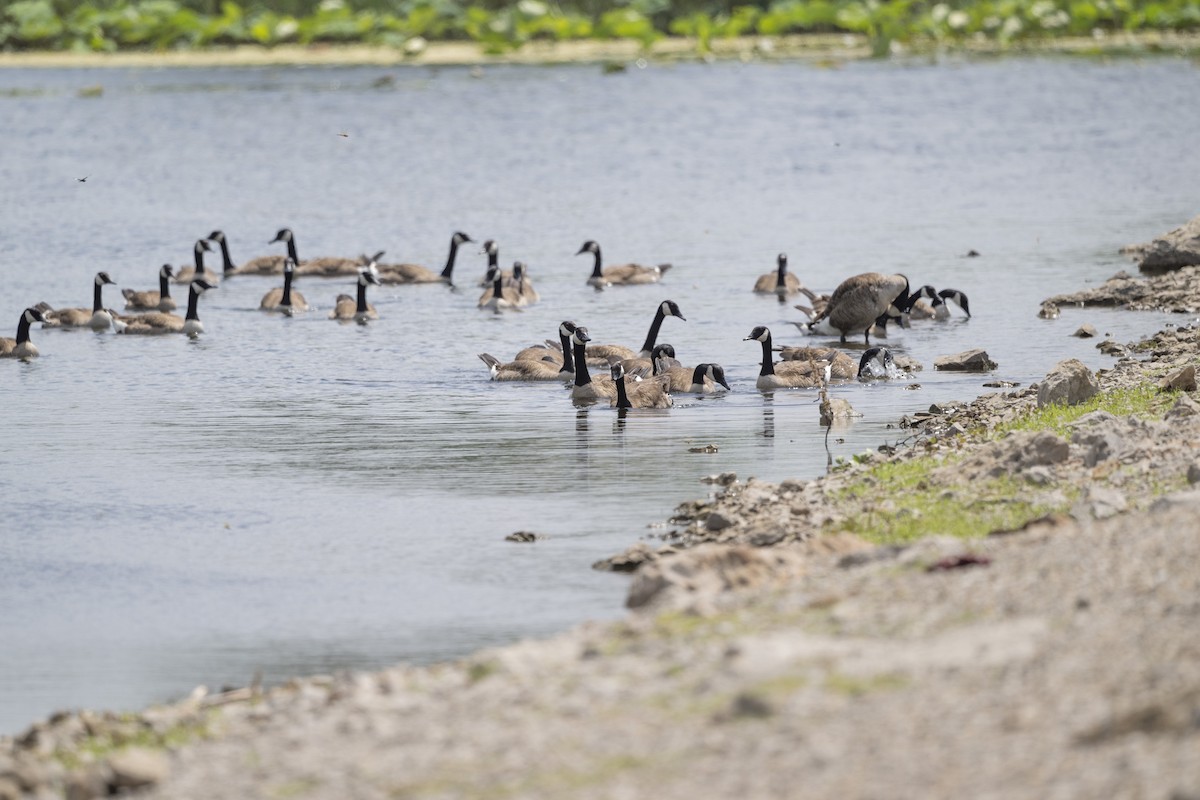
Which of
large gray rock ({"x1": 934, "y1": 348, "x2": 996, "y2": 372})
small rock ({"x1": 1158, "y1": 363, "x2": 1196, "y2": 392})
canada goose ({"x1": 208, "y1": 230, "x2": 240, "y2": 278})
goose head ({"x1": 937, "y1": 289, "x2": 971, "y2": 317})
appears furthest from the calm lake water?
small rock ({"x1": 1158, "y1": 363, "x2": 1196, "y2": 392})

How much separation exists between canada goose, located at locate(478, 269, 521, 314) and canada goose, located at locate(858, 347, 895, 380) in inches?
280

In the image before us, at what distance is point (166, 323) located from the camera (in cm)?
2423

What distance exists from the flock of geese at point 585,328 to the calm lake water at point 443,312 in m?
0.39

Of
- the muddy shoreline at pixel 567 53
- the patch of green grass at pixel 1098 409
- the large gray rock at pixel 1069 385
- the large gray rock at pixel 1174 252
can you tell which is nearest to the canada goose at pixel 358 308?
the large gray rock at pixel 1069 385

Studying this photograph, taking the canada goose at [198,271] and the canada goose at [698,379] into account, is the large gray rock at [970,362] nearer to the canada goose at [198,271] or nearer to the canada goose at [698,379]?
the canada goose at [698,379]

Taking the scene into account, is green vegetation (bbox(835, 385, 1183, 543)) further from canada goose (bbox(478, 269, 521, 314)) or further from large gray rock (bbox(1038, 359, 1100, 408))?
canada goose (bbox(478, 269, 521, 314))

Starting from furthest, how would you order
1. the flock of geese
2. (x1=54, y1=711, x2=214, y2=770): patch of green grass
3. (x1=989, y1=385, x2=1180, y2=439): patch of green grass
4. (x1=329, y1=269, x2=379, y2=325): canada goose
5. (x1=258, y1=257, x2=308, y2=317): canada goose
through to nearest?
(x1=258, y1=257, x2=308, y2=317): canada goose
(x1=329, y1=269, x2=379, y2=325): canada goose
the flock of geese
(x1=989, y1=385, x2=1180, y2=439): patch of green grass
(x1=54, y1=711, x2=214, y2=770): patch of green grass

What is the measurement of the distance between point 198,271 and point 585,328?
728 cm

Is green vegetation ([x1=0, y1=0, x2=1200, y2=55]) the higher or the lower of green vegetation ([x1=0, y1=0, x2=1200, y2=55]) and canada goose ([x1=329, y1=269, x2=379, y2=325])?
the higher

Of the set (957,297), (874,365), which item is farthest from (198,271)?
(874,365)

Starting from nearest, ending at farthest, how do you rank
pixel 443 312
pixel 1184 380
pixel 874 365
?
1. pixel 1184 380
2. pixel 874 365
3. pixel 443 312

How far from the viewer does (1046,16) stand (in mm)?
66375

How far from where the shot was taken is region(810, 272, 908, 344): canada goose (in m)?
22.1

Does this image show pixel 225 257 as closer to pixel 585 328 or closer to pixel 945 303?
pixel 585 328
